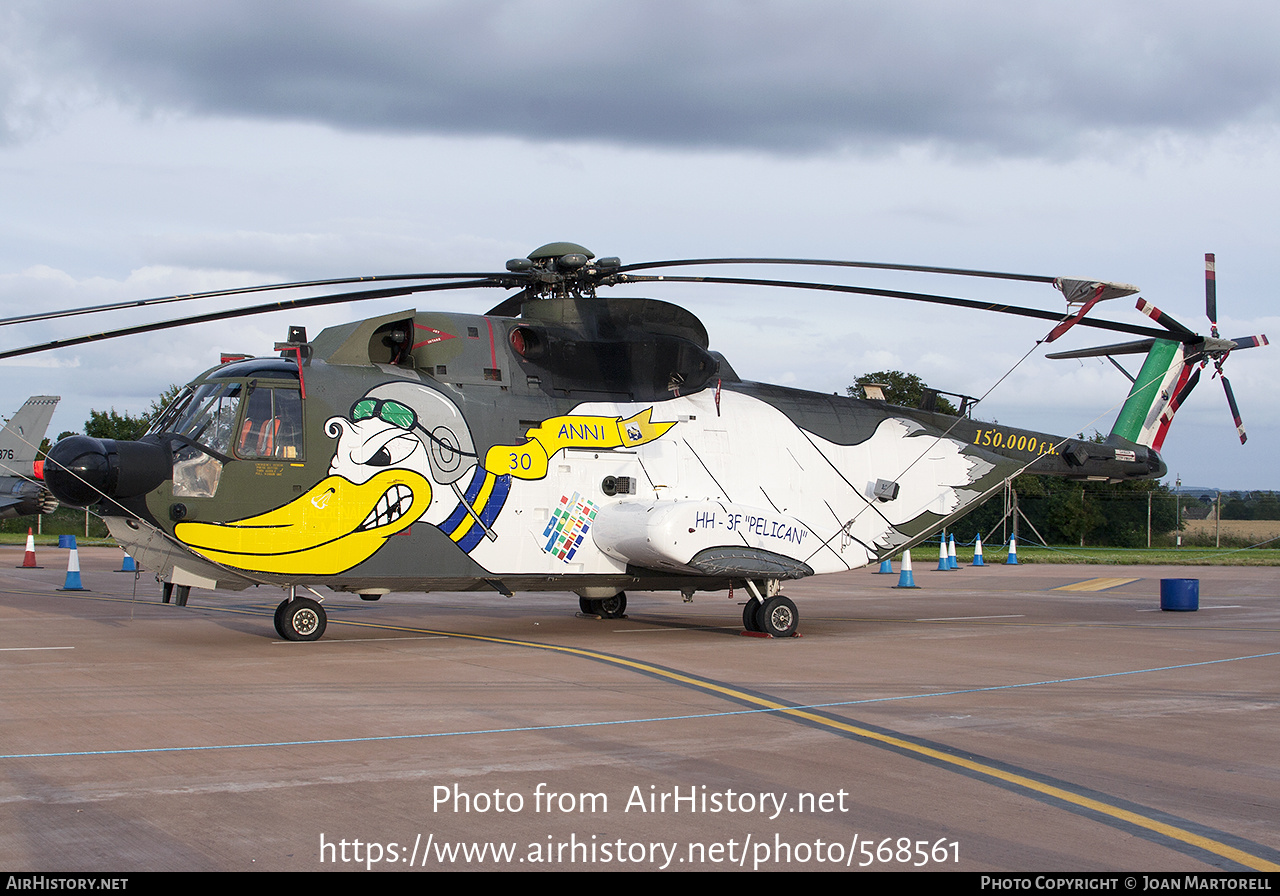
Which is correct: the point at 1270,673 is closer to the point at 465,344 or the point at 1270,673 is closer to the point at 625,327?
the point at 625,327

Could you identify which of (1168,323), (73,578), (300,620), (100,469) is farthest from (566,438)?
(73,578)

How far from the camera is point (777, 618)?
581 inches

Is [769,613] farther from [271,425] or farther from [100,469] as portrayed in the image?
[100,469]

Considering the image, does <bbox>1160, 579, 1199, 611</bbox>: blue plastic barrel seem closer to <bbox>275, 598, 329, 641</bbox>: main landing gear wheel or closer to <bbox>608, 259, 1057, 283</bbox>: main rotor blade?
<bbox>608, 259, 1057, 283</bbox>: main rotor blade

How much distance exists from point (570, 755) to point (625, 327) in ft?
27.4

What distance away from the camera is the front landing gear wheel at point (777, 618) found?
48.3 feet

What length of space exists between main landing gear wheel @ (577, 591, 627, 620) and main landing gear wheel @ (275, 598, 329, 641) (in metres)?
5.13

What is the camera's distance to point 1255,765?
716 cm

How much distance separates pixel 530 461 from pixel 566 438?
597 mm

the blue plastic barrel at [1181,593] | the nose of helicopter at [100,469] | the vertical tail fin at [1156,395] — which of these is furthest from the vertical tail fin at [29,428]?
the blue plastic barrel at [1181,593]

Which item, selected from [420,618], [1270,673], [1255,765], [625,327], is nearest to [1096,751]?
[1255,765]

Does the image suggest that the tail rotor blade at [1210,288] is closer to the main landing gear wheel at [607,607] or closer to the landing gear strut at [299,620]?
the main landing gear wheel at [607,607]

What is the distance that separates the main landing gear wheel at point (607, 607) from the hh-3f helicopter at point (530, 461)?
2.19m

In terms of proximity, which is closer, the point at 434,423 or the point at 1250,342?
the point at 434,423
